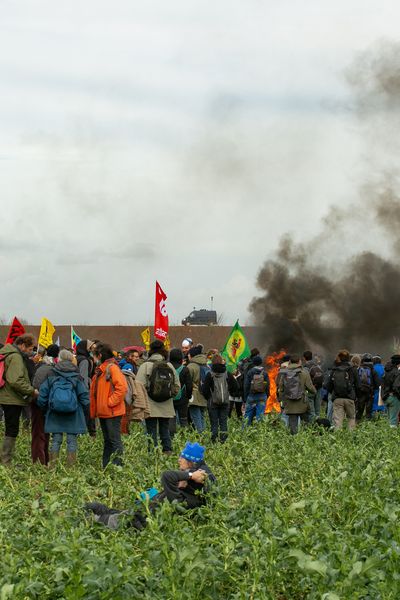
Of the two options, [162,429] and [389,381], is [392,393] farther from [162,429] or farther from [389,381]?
[162,429]

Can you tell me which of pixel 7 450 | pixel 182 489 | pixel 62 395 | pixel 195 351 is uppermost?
pixel 195 351

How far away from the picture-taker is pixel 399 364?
19328 mm

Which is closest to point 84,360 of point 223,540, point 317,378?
point 317,378

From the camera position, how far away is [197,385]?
17.7 m

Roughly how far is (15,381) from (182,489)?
4475mm

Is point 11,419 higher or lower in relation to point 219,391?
lower

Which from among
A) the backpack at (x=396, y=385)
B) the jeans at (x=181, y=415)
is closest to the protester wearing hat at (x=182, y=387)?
the jeans at (x=181, y=415)

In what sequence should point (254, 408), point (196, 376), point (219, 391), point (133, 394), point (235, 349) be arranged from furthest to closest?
point (235, 349) → point (254, 408) → point (196, 376) → point (219, 391) → point (133, 394)

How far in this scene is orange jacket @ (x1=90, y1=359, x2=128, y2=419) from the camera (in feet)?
43.0

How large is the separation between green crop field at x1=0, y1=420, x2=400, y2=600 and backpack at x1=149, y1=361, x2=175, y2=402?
212 cm

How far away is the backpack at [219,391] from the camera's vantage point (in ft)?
55.6

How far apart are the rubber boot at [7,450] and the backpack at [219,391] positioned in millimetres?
4156

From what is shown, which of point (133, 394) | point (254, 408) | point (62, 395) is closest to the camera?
point (62, 395)

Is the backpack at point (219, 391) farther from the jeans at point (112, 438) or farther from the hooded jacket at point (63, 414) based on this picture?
the hooded jacket at point (63, 414)
